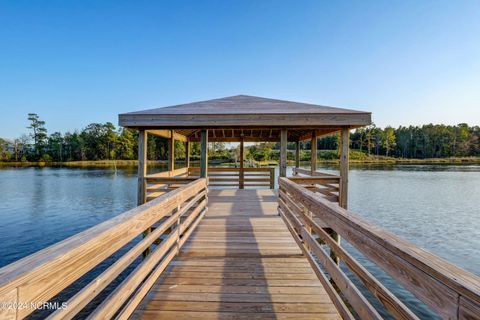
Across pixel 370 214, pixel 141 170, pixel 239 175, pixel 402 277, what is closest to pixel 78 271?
pixel 402 277

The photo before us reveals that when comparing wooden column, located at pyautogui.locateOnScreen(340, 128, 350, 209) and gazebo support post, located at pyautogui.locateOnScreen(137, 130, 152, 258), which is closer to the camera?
wooden column, located at pyautogui.locateOnScreen(340, 128, 350, 209)

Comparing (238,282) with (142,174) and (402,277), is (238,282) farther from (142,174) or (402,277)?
(142,174)

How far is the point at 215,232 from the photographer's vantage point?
419 centimetres

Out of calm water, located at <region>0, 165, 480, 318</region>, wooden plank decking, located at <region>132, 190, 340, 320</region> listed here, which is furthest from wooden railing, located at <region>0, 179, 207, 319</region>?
calm water, located at <region>0, 165, 480, 318</region>

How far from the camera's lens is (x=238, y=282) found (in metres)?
2.50

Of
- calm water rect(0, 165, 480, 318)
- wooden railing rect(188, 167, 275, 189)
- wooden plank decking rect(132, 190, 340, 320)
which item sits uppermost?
wooden railing rect(188, 167, 275, 189)

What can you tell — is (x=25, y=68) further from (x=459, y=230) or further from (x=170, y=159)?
(x=459, y=230)

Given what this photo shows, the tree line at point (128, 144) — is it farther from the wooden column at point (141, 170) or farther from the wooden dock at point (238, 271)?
the wooden dock at point (238, 271)

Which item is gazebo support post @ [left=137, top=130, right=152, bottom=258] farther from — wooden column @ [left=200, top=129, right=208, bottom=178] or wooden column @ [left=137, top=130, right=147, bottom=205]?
wooden column @ [left=200, top=129, right=208, bottom=178]

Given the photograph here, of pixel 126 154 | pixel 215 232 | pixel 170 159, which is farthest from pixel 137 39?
pixel 126 154

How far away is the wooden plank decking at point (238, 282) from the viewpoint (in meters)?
2.02

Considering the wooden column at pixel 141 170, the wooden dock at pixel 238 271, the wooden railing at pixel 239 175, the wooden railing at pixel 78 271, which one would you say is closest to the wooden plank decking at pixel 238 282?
the wooden dock at pixel 238 271

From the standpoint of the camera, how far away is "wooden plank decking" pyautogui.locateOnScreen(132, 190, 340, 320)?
202 centimetres

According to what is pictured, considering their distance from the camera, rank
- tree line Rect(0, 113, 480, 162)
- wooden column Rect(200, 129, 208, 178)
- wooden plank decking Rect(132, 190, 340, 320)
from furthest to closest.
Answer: tree line Rect(0, 113, 480, 162) → wooden column Rect(200, 129, 208, 178) → wooden plank decking Rect(132, 190, 340, 320)
